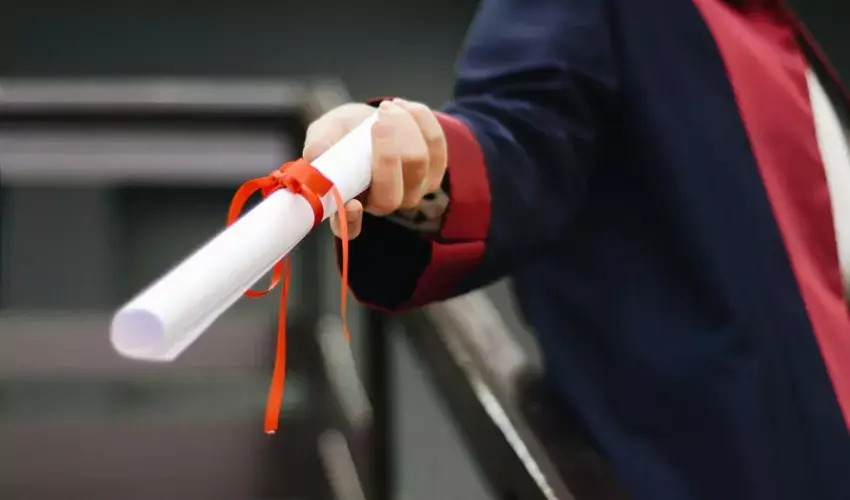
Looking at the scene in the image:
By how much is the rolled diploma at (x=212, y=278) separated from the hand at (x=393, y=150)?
28 mm

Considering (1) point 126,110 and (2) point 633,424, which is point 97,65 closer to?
(1) point 126,110

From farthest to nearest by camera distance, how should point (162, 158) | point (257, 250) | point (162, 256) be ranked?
1. point (162, 256)
2. point (162, 158)
3. point (257, 250)

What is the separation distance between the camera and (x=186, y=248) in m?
2.88

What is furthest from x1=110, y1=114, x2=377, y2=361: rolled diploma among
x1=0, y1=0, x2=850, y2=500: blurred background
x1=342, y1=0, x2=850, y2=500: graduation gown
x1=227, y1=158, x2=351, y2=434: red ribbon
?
x1=0, y1=0, x2=850, y2=500: blurred background

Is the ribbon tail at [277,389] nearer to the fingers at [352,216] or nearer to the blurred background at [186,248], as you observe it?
the fingers at [352,216]

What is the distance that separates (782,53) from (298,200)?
0.39m

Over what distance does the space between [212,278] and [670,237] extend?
298 millimetres

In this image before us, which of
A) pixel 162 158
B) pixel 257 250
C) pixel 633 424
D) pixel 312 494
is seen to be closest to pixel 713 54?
pixel 633 424

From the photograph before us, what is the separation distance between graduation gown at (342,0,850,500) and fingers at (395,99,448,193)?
4 cm

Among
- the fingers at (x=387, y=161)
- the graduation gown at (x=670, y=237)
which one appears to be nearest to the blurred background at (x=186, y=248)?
the graduation gown at (x=670, y=237)

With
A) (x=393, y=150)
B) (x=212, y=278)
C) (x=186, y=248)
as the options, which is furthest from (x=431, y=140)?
(x=186, y=248)

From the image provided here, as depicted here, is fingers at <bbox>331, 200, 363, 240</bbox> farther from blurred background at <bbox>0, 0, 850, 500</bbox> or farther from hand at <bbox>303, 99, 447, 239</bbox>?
blurred background at <bbox>0, 0, 850, 500</bbox>

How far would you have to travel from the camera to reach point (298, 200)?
10.0 inches

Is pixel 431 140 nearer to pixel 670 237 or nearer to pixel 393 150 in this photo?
pixel 393 150
